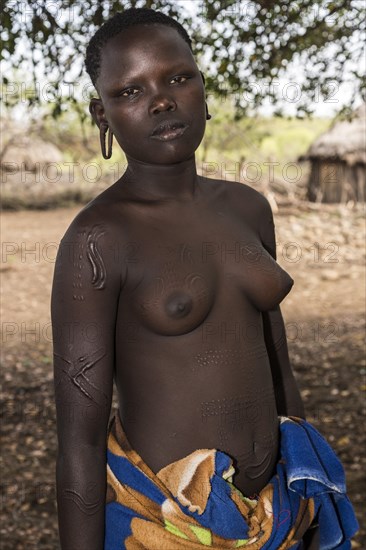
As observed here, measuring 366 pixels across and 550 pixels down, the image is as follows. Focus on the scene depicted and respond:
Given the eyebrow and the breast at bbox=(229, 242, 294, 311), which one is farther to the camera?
the breast at bbox=(229, 242, 294, 311)

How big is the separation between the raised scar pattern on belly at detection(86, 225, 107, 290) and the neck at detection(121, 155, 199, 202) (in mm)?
188

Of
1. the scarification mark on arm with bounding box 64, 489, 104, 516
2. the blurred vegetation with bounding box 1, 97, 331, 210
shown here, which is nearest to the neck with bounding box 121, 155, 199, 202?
the scarification mark on arm with bounding box 64, 489, 104, 516

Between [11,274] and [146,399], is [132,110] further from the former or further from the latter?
[11,274]

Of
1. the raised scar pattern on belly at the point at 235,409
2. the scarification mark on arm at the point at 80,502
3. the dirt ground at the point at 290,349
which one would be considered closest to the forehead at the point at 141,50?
the raised scar pattern on belly at the point at 235,409

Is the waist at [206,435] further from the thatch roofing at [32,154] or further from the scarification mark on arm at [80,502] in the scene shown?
the thatch roofing at [32,154]

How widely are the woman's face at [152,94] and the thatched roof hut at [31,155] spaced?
11.9m

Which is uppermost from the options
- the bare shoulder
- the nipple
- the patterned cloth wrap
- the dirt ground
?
the bare shoulder

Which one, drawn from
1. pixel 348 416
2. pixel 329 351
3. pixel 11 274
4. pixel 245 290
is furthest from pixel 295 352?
pixel 245 290

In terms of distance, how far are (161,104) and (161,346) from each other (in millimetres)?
494

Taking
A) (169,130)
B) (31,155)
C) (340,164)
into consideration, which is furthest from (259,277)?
(31,155)

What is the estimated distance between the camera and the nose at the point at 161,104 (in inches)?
57.9

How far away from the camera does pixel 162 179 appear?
62.3 inches

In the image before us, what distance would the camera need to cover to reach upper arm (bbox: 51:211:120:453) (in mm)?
1428

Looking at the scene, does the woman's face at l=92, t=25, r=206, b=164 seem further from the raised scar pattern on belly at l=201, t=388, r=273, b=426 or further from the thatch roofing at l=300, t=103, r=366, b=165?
the thatch roofing at l=300, t=103, r=366, b=165
